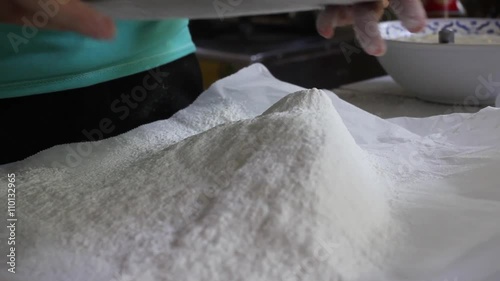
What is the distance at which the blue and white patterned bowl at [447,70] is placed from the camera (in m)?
0.75

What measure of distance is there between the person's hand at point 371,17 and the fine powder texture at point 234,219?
172 mm

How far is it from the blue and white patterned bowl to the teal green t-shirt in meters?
0.32

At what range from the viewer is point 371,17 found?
0.55m

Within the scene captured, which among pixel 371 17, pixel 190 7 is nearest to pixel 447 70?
pixel 371 17

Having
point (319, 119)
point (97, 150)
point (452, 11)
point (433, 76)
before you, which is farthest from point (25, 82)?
Result: point (452, 11)

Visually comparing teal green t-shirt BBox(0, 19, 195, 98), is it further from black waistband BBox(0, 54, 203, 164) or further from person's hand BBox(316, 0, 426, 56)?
person's hand BBox(316, 0, 426, 56)

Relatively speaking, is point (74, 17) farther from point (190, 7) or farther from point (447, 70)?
point (447, 70)

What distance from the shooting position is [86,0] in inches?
17.6

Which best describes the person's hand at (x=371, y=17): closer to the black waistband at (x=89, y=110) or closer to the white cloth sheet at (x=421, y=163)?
the white cloth sheet at (x=421, y=163)

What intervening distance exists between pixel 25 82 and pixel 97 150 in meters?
0.11

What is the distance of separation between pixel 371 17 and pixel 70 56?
302mm

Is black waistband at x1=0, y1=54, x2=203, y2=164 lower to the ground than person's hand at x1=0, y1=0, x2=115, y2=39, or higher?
lower

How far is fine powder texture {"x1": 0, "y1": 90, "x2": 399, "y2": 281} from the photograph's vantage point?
13.5 inches

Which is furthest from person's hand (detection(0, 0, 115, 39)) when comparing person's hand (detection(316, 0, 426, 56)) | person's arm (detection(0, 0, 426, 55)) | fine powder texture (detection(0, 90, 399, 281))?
person's hand (detection(316, 0, 426, 56))
